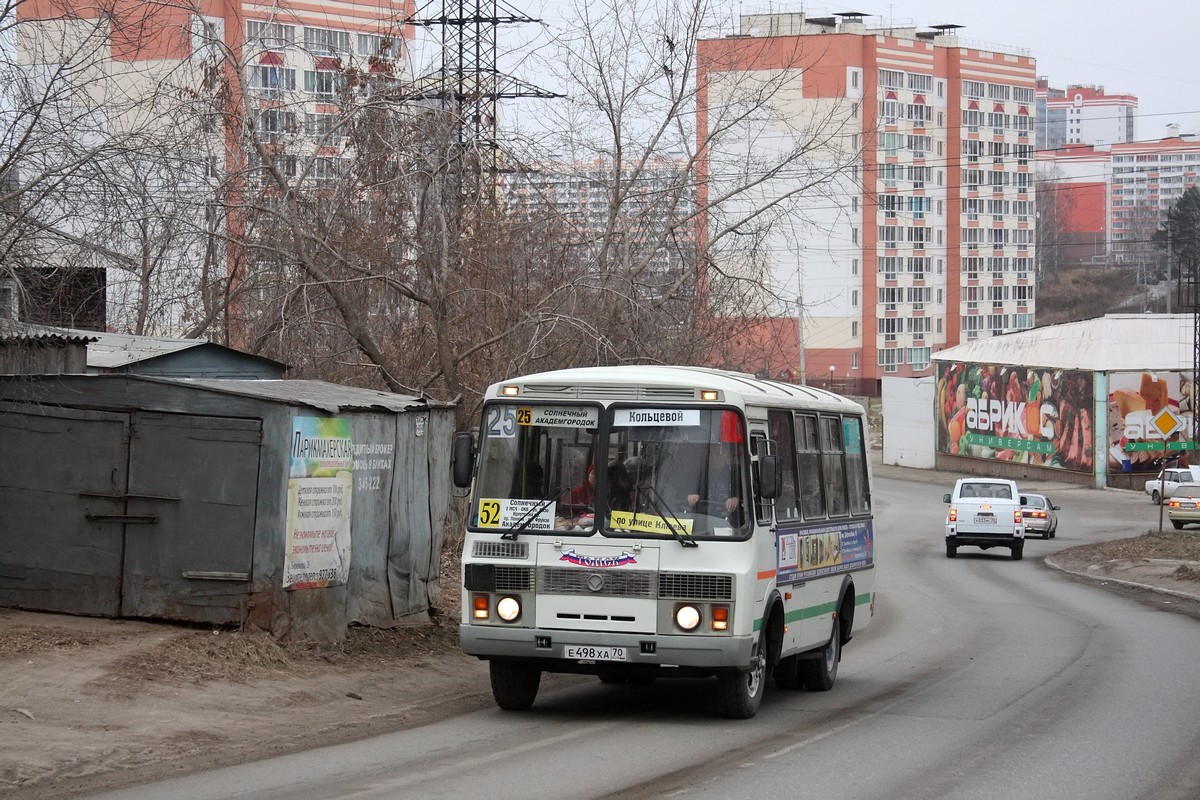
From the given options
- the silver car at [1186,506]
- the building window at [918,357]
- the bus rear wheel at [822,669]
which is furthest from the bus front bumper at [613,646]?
the building window at [918,357]

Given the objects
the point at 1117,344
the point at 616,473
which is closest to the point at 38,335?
the point at 616,473

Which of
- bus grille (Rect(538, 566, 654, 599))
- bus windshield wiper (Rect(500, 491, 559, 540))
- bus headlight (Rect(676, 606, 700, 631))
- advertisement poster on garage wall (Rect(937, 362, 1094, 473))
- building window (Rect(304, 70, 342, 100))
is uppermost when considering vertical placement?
building window (Rect(304, 70, 342, 100))

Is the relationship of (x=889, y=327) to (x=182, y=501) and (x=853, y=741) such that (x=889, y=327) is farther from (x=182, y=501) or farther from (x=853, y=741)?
(x=853, y=741)

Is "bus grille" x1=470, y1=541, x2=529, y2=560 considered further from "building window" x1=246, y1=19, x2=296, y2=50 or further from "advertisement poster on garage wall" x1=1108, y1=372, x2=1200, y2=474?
"advertisement poster on garage wall" x1=1108, y1=372, x2=1200, y2=474

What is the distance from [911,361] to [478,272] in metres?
95.9

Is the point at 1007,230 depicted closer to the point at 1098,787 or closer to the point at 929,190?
the point at 929,190

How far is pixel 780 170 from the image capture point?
2016cm

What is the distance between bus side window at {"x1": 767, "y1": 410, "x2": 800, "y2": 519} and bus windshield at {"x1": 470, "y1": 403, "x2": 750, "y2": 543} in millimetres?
1008

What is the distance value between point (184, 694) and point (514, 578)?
2.64 meters

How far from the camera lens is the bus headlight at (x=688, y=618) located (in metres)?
10.9

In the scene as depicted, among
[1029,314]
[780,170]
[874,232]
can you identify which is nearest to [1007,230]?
[1029,314]

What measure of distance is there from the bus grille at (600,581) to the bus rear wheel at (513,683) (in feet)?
2.86

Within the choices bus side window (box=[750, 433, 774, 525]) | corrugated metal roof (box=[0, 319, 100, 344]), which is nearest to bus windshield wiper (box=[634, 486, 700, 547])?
bus side window (box=[750, 433, 774, 525])

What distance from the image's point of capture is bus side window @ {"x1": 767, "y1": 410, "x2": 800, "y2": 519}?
1229 cm
